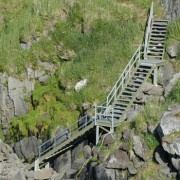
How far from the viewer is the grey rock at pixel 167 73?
31.8m

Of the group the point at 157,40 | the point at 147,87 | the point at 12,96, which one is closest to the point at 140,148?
the point at 147,87

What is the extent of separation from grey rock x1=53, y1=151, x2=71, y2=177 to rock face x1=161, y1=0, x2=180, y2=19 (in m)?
9.83

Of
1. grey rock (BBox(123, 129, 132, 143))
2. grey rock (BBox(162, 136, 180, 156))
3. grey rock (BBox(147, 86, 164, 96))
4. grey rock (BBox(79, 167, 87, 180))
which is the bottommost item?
grey rock (BBox(79, 167, 87, 180))

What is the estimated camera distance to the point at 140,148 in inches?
1125

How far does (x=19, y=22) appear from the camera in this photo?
129 ft

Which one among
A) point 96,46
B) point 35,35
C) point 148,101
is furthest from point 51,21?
point 148,101

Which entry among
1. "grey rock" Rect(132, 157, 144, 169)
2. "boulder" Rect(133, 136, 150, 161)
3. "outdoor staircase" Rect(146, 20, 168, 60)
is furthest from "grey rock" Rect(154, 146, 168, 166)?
"outdoor staircase" Rect(146, 20, 168, 60)

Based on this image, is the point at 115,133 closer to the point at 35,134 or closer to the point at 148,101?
the point at 148,101

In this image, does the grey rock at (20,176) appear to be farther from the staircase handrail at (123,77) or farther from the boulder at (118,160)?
the staircase handrail at (123,77)

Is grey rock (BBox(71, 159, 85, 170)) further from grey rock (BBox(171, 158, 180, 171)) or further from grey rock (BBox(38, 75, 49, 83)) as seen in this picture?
grey rock (BBox(38, 75, 49, 83))

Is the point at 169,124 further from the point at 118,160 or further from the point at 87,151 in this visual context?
the point at 87,151

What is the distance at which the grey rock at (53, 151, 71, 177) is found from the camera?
31.8 metres

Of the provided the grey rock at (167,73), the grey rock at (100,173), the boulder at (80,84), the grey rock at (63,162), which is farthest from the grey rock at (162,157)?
the boulder at (80,84)

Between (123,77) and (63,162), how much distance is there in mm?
5506
